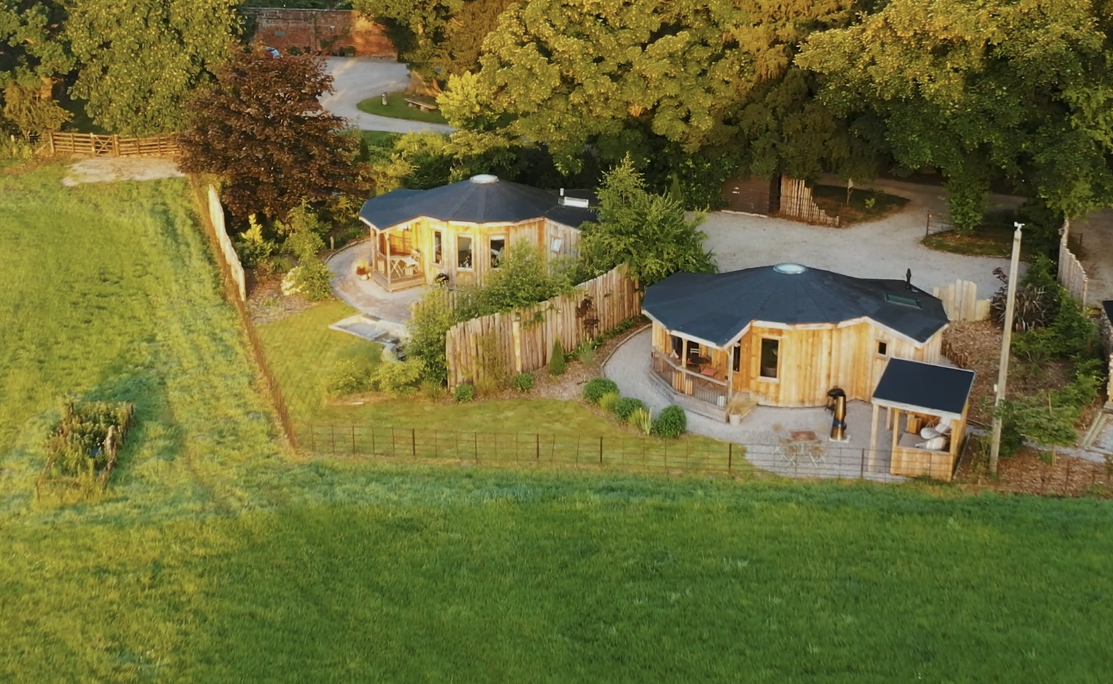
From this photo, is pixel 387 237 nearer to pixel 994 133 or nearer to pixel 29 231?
pixel 29 231

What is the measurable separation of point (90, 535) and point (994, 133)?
72.3 ft

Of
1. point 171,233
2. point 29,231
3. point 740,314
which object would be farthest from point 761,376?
point 29,231

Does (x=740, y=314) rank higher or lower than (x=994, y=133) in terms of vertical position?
lower

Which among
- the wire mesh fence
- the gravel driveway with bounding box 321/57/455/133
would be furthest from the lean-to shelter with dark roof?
the gravel driveway with bounding box 321/57/455/133

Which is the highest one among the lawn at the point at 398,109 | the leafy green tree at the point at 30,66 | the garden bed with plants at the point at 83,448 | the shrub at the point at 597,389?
the leafy green tree at the point at 30,66

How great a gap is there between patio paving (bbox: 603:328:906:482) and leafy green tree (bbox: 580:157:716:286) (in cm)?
256

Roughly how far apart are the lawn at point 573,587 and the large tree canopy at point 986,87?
11014mm

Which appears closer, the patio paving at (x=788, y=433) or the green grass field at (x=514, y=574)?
the green grass field at (x=514, y=574)

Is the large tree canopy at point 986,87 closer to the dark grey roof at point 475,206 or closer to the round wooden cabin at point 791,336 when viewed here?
the round wooden cabin at point 791,336

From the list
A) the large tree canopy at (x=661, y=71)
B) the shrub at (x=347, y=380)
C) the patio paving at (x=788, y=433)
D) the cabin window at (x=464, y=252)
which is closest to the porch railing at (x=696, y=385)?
the patio paving at (x=788, y=433)

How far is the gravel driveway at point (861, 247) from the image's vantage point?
102 feet

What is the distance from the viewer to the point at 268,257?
34.1m

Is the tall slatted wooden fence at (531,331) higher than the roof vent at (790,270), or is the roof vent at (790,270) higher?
the roof vent at (790,270)

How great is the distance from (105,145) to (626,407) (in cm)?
3079
